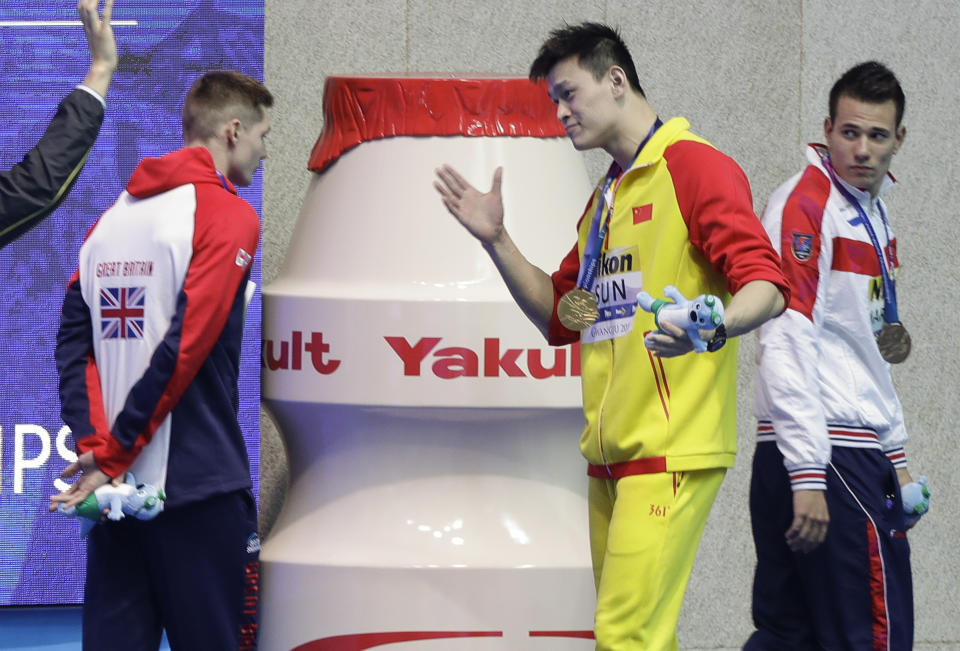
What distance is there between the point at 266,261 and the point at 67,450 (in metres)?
0.83

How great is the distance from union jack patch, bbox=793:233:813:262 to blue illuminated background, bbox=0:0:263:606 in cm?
185

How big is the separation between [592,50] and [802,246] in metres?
0.74

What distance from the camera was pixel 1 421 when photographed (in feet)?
15.0

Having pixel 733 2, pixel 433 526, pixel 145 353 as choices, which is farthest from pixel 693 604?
pixel 145 353

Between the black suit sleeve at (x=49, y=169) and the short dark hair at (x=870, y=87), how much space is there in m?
1.67

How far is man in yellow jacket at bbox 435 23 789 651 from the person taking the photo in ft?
8.95

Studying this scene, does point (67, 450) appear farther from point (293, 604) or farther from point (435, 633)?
point (435, 633)

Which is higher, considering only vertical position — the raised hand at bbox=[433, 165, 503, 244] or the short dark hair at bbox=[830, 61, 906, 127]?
the short dark hair at bbox=[830, 61, 906, 127]

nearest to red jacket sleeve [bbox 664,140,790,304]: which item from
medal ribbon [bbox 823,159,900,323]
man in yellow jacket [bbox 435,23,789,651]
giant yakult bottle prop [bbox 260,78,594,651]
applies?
man in yellow jacket [bbox 435,23,789,651]

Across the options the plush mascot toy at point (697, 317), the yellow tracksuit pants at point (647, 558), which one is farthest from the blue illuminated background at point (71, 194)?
the plush mascot toy at point (697, 317)

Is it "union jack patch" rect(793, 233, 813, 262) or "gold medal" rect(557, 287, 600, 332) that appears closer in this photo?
"gold medal" rect(557, 287, 600, 332)

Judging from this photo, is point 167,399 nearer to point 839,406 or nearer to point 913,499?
point 839,406

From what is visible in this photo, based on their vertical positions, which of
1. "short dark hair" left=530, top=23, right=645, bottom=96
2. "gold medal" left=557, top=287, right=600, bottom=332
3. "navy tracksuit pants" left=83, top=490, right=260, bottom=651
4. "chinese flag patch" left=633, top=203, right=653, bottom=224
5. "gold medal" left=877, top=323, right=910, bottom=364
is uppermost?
"short dark hair" left=530, top=23, right=645, bottom=96

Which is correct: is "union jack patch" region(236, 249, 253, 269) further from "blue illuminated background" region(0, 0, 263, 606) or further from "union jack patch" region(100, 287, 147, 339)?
"blue illuminated background" region(0, 0, 263, 606)
